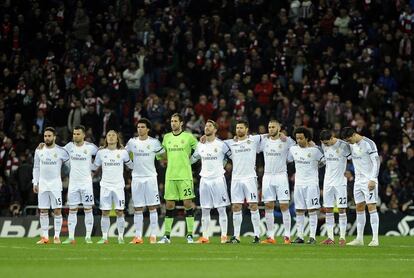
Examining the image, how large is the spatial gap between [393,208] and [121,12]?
1553 cm

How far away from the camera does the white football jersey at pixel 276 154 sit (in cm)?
2666

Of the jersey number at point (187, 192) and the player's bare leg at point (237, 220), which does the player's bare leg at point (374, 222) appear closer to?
the player's bare leg at point (237, 220)

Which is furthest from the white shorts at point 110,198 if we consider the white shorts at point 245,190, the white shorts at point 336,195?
the white shorts at point 336,195

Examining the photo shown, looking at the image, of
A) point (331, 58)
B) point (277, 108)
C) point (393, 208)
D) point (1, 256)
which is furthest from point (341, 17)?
point (1, 256)

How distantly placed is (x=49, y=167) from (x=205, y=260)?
311 inches

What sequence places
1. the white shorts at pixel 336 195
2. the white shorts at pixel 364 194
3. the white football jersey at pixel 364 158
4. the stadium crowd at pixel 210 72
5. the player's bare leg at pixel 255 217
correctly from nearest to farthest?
1. the white shorts at pixel 364 194
2. the white football jersey at pixel 364 158
3. the white shorts at pixel 336 195
4. the player's bare leg at pixel 255 217
5. the stadium crowd at pixel 210 72

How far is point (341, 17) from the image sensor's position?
130 ft

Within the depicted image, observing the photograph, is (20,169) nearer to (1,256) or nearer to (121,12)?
(121,12)

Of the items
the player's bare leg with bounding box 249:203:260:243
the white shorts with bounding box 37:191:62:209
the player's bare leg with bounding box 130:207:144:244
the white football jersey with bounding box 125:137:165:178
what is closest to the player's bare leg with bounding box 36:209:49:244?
the white shorts with bounding box 37:191:62:209

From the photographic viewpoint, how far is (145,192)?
88.5ft

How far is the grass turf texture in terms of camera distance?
59.1 feet

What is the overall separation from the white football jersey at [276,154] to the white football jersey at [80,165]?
4.32 metres

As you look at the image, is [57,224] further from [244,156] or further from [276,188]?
[276,188]

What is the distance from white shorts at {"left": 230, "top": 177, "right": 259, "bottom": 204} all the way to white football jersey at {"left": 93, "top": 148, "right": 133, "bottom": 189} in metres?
2.71
